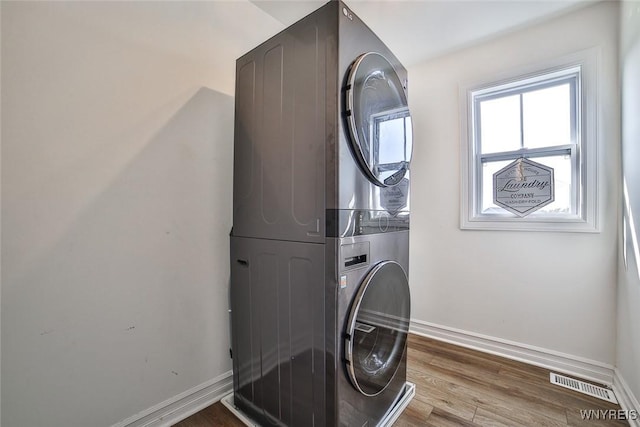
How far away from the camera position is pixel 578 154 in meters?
1.86

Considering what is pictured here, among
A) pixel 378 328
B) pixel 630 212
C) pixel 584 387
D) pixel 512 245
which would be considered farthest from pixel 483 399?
pixel 630 212

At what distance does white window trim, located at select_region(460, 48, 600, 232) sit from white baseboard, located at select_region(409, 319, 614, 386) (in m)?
0.85

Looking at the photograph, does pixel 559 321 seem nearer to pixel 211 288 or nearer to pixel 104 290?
pixel 211 288

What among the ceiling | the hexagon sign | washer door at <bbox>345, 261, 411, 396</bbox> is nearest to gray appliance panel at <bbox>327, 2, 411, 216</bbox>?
washer door at <bbox>345, 261, 411, 396</bbox>

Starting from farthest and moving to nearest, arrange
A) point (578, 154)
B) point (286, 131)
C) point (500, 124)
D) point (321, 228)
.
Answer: point (500, 124)
point (578, 154)
point (286, 131)
point (321, 228)

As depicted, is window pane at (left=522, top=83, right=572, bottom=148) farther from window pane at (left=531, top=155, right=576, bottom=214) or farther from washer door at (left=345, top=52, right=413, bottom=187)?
washer door at (left=345, top=52, right=413, bottom=187)

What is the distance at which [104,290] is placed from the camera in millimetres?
1195

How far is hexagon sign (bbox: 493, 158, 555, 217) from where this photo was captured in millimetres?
1963

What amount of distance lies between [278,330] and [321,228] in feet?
1.74

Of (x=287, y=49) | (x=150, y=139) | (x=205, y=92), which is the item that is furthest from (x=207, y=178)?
(x=287, y=49)

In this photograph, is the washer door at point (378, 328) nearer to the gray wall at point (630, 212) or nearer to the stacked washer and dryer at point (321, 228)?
the stacked washer and dryer at point (321, 228)

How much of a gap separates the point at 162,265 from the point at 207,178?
20.2 inches

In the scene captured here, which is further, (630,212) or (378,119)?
(630,212)

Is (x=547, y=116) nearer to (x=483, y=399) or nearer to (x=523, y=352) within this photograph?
(x=523, y=352)
